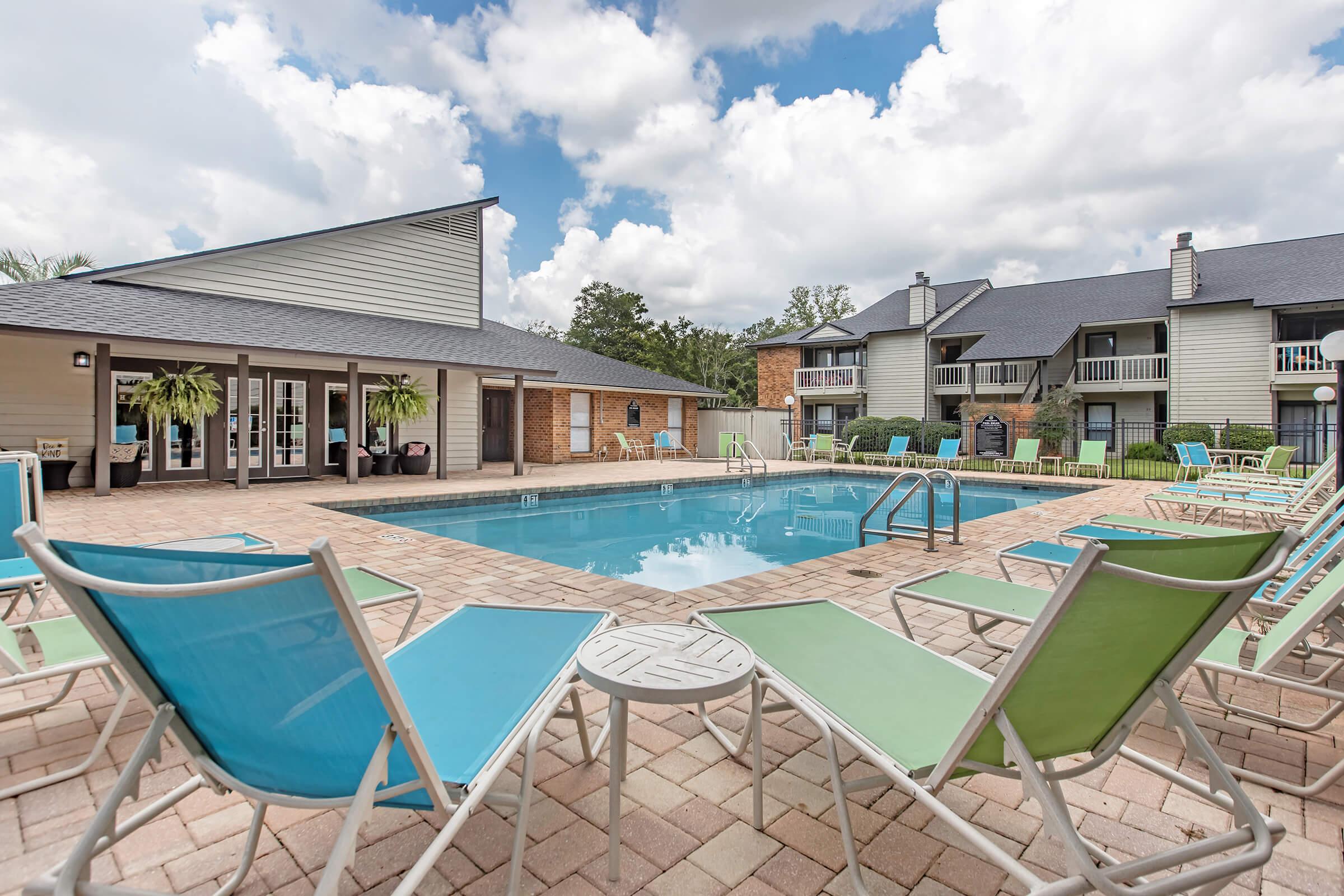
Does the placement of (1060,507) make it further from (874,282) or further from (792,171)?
(874,282)

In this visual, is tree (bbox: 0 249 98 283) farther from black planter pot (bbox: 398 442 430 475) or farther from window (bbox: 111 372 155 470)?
black planter pot (bbox: 398 442 430 475)

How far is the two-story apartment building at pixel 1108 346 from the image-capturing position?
16953 millimetres

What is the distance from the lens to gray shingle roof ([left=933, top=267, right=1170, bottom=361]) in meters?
18.9

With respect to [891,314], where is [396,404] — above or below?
below

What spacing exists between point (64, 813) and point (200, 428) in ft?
37.3

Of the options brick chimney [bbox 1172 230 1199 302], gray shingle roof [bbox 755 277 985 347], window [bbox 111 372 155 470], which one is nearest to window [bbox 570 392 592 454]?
window [bbox 111 372 155 470]

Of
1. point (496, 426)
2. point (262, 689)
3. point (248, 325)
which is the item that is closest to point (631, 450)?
point (496, 426)

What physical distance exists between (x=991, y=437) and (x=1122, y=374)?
419cm

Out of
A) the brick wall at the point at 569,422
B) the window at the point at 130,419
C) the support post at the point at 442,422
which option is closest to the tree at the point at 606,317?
the brick wall at the point at 569,422

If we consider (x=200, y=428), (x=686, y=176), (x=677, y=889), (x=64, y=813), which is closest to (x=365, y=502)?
(x=200, y=428)

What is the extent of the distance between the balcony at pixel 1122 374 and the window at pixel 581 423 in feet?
49.3

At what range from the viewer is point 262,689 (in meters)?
1.10

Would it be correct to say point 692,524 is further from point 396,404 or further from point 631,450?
point 631,450

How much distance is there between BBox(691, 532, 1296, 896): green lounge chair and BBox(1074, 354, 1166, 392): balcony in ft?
69.5
